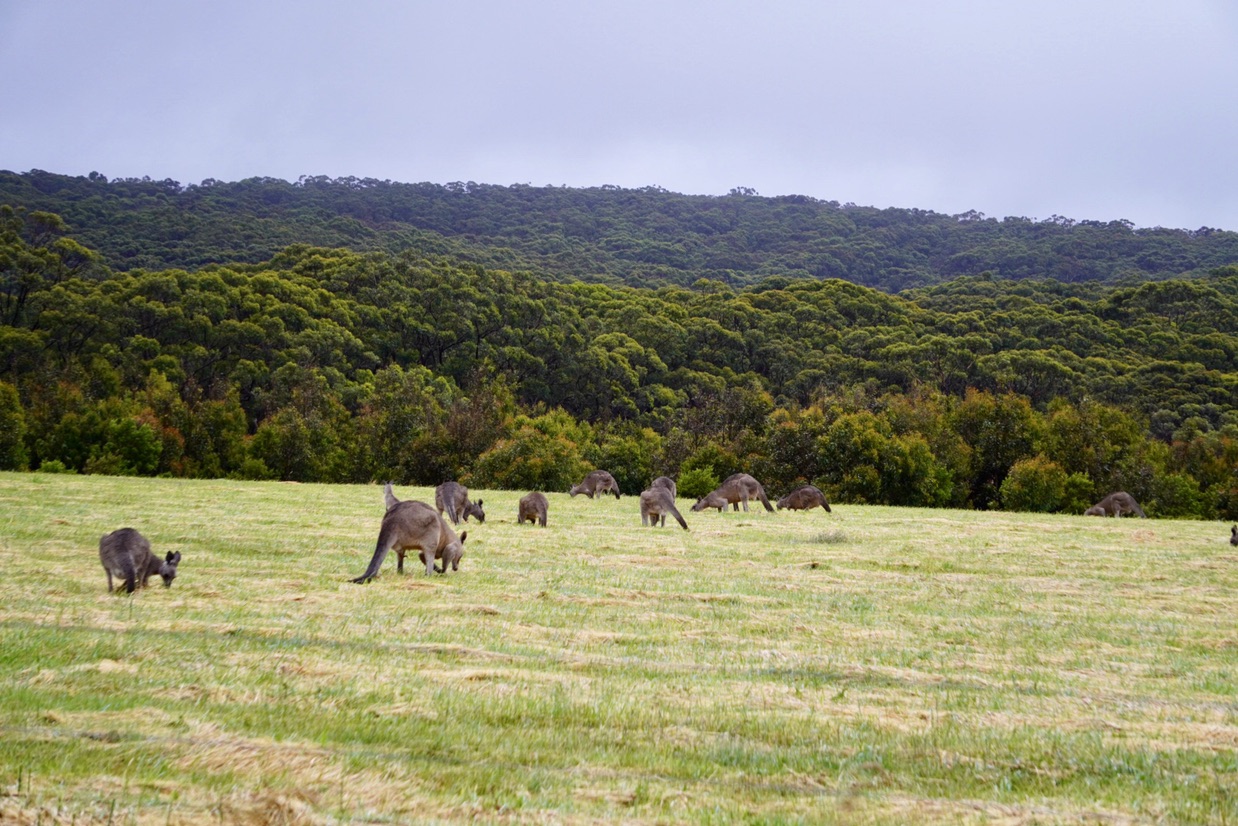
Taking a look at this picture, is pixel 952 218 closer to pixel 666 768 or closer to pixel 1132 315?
pixel 1132 315

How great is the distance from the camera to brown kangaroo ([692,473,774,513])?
25.5m

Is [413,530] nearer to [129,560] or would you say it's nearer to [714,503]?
[129,560]

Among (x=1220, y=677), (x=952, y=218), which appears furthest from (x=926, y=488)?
(x=952, y=218)

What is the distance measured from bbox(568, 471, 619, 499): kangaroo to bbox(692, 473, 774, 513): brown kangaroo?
4953 millimetres

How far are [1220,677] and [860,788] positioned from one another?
14.9ft

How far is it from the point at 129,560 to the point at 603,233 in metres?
122

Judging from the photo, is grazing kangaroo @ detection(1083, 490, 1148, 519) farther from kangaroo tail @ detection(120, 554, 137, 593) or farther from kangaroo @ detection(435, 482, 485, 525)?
kangaroo tail @ detection(120, 554, 137, 593)

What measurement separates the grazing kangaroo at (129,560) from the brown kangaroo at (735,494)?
16.6m

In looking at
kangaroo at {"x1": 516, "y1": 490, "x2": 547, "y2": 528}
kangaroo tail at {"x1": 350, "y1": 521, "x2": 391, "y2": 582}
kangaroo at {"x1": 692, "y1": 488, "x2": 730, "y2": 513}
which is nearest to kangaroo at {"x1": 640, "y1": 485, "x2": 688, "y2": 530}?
kangaroo at {"x1": 516, "y1": 490, "x2": 547, "y2": 528}

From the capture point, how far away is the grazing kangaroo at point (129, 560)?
971 cm

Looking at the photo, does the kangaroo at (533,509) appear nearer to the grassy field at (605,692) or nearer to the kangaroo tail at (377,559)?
the grassy field at (605,692)

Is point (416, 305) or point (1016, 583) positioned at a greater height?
point (416, 305)

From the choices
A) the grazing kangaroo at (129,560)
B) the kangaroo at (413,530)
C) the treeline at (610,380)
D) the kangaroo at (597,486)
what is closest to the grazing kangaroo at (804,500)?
the kangaroo at (597,486)

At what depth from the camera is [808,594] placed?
11.2 meters
